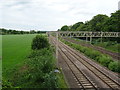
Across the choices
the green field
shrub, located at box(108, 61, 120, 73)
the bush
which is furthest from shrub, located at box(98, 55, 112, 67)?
the bush

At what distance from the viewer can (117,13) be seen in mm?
56000

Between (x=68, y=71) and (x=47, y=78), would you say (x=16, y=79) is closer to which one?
(x=47, y=78)

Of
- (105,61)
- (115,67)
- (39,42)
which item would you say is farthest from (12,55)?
(115,67)

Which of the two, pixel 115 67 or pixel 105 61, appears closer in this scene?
pixel 115 67

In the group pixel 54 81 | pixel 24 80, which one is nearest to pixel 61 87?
pixel 54 81

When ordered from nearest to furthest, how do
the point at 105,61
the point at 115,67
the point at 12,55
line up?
the point at 115,67, the point at 105,61, the point at 12,55

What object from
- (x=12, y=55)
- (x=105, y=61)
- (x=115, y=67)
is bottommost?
(x=12, y=55)

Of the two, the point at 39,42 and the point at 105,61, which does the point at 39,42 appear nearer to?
the point at 39,42

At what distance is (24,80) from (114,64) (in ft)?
42.2

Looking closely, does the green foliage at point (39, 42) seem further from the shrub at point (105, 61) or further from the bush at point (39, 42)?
the shrub at point (105, 61)

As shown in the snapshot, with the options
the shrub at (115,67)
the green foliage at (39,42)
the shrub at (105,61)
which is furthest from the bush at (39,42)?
the shrub at (115,67)

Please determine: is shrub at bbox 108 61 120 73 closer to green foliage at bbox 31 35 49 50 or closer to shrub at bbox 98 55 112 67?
shrub at bbox 98 55 112 67

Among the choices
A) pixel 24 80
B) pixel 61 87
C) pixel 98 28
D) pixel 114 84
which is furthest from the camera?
pixel 98 28

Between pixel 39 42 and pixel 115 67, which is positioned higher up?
pixel 39 42
